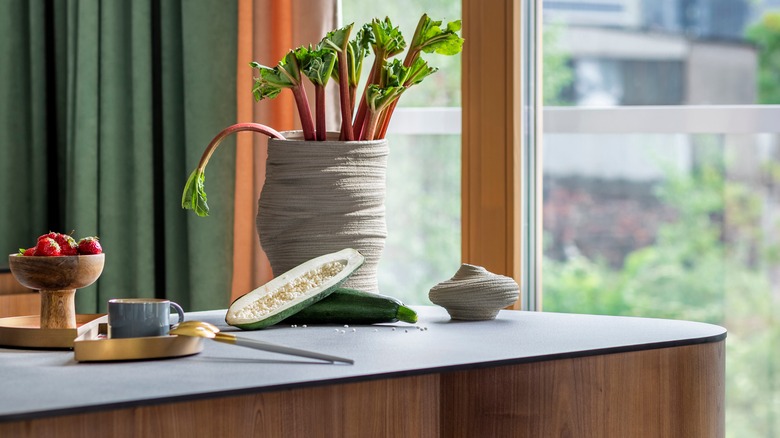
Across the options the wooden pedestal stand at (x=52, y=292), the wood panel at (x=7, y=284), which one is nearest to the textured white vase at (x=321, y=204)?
the wooden pedestal stand at (x=52, y=292)

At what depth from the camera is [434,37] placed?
1.60 metres

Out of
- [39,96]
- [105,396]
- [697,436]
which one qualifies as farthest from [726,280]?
[39,96]

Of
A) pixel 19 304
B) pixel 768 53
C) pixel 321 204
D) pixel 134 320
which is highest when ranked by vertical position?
pixel 768 53

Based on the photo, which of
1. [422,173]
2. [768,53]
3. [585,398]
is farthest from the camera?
[422,173]

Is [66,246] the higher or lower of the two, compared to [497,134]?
lower

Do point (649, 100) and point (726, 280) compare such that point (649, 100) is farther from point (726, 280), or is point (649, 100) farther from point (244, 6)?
point (244, 6)

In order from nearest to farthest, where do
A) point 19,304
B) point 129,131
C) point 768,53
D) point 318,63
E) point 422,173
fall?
point 318,63
point 768,53
point 19,304
point 422,173
point 129,131

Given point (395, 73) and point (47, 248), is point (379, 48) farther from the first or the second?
point (47, 248)

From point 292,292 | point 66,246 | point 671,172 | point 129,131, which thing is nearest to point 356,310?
point 292,292

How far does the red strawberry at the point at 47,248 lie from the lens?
1.26 meters

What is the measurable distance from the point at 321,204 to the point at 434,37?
0.34 metres

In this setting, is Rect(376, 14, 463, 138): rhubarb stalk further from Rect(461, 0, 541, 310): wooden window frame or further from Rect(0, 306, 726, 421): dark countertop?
Rect(461, 0, 541, 310): wooden window frame

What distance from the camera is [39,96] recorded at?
2.85 meters

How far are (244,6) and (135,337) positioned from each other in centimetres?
164
